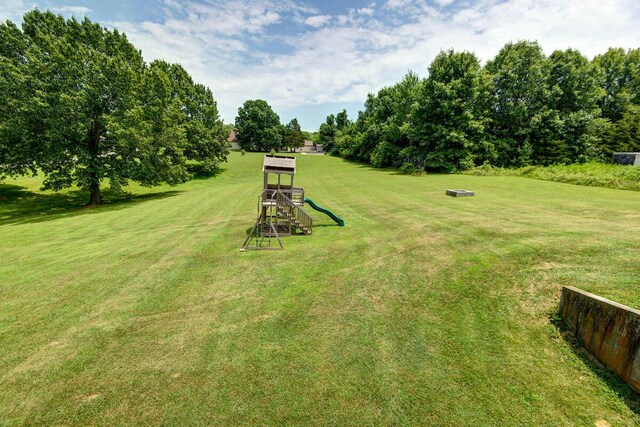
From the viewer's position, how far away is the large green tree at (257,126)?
97.8 meters

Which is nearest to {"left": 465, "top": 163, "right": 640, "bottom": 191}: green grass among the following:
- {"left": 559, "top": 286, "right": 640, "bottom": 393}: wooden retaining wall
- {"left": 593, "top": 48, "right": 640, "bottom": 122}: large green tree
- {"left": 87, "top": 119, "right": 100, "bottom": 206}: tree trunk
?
{"left": 593, "top": 48, "right": 640, "bottom": 122}: large green tree

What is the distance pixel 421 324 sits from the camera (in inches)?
273

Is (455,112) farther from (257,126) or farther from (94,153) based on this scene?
(257,126)

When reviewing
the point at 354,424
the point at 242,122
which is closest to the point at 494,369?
the point at 354,424

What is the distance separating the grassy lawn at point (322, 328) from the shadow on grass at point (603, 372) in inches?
1.4

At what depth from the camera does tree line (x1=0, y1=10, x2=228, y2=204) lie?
22141 mm

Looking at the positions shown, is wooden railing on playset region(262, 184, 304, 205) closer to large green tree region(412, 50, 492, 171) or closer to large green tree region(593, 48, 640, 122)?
large green tree region(412, 50, 492, 171)

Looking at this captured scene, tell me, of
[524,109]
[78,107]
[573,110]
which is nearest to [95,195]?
[78,107]

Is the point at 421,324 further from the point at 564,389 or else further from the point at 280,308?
the point at 280,308

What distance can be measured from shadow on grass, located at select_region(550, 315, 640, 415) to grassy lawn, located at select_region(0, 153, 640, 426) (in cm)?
3

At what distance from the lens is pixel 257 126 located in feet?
322

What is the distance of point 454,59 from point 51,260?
180ft

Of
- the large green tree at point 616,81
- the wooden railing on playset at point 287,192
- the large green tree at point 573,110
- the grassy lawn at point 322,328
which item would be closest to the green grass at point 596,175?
the large green tree at point 573,110

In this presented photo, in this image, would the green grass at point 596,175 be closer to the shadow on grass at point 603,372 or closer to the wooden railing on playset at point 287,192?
the shadow on grass at point 603,372
